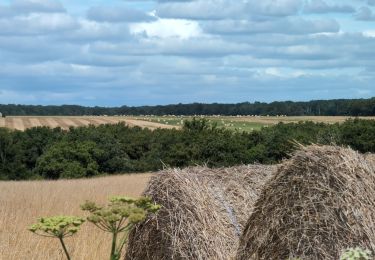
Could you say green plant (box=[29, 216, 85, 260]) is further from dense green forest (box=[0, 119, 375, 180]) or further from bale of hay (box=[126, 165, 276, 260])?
dense green forest (box=[0, 119, 375, 180])

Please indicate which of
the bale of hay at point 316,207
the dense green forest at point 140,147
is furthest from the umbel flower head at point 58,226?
the dense green forest at point 140,147

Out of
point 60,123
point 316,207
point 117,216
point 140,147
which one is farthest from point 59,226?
point 60,123

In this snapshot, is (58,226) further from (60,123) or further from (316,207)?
(60,123)

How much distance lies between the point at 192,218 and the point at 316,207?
2.15 meters

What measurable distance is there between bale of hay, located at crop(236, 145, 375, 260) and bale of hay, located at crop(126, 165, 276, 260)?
114 centimetres

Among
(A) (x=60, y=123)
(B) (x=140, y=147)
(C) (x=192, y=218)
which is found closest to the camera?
(C) (x=192, y=218)

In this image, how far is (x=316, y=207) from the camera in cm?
623

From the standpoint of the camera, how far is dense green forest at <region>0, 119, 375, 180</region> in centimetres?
4906

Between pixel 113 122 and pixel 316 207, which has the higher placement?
pixel 316 207

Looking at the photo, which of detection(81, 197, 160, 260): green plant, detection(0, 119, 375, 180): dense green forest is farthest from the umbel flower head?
detection(0, 119, 375, 180): dense green forest

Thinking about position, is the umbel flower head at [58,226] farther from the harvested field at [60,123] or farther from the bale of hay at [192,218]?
the harvested field at [60,123]

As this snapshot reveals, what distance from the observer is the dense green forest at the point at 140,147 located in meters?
49.1

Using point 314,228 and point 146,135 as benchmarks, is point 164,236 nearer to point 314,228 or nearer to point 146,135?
point 314,228

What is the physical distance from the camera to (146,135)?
64.6m
